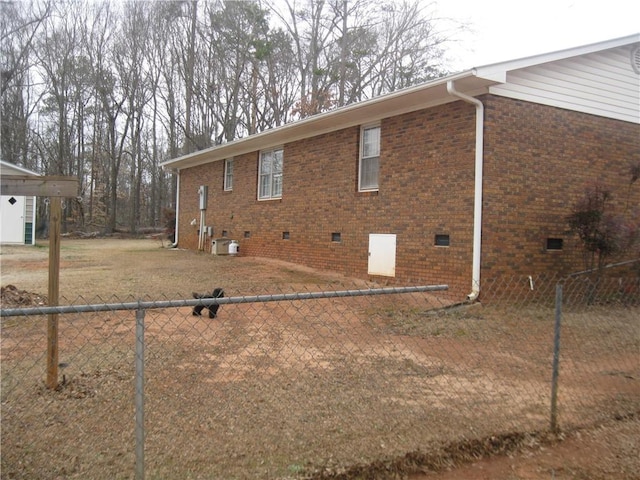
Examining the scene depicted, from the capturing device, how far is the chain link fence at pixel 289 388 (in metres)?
2.97

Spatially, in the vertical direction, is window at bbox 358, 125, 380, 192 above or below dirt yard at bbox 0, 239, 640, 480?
above

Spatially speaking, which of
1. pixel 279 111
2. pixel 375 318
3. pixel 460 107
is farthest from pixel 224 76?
pixel 375 318

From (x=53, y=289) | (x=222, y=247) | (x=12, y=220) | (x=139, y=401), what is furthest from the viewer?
(x=12, y=220)

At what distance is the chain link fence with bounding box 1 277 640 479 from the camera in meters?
2.97

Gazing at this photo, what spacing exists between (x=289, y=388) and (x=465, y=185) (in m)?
5.82

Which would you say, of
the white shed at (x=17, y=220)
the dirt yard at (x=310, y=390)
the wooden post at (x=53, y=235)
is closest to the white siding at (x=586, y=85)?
the dirt yard at (x=310, y=390)

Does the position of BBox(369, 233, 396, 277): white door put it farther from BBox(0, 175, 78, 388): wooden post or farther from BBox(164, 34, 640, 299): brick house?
BBox(0, 175, 78, 388): wooden post

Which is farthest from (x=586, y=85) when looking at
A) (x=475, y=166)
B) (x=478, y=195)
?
(x=478, y=195)

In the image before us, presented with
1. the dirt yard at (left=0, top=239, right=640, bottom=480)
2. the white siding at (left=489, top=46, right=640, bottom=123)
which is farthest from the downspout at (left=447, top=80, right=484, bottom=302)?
the dirt yard at (left=0, top=239, right=640, bottom=480)

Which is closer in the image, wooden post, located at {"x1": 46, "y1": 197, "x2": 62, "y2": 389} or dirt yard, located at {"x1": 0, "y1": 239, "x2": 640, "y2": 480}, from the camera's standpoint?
dirt yard, located at {"x1": 0, "y1": 239, "x2": 640, "y2": 480}

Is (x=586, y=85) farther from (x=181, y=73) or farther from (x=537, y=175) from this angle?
(x=181, y=73)

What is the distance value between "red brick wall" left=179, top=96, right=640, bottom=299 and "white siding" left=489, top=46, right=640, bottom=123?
209 millimetres

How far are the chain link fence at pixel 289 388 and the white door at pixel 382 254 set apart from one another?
256 centimetres

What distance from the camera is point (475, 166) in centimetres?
863
